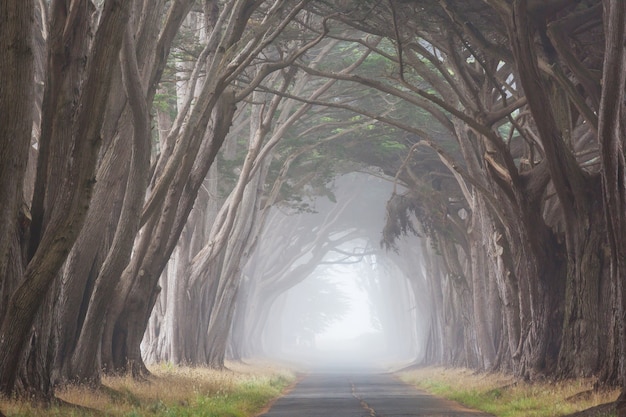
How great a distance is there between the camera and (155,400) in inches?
518

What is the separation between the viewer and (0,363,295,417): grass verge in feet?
33.6

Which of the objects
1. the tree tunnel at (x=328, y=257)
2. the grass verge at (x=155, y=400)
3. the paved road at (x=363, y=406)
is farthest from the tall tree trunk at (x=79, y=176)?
the tree tunnel at (x=328, y=257)

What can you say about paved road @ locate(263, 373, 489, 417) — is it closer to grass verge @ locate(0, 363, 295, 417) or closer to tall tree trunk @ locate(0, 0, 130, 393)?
grass verge @ locate(0, 363, 295, 417)

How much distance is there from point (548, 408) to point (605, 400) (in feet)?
2.66

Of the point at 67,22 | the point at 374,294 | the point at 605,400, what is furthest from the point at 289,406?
the point at 374,294

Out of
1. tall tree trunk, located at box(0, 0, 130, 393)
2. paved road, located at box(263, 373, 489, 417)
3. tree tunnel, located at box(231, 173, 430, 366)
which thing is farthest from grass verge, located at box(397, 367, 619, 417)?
tree tunnel, located at box(231, 173, 430, 366)

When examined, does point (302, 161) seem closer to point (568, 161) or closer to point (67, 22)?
point (568, 161)

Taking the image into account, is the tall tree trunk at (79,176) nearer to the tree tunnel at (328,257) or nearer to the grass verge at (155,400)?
the grass verge at (155,400)

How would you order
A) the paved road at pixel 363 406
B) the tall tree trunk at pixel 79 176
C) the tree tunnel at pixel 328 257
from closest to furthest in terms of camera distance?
the tall tree trunk at pixel 79 176 < the paved road at pixel 363 406 < the tree tunnel at pixel 328 257

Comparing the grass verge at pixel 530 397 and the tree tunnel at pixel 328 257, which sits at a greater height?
the tree tunnel at pixel 328 257

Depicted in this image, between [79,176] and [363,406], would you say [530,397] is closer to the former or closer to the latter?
[363,406]

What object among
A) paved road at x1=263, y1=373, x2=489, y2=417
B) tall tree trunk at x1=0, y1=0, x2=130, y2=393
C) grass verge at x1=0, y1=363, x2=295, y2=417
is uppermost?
tall tree trunk at x1=0, y1=0, x2=130, y2=393

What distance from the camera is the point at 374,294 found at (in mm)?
90188

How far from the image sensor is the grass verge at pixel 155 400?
10247 millimetres
